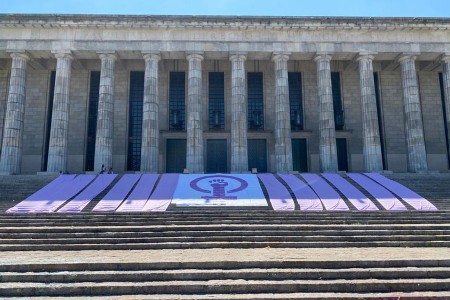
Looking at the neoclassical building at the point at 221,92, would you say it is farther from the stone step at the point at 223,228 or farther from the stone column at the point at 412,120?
the stone step at the point at 223,228

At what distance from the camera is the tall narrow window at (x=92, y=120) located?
29.9 meters

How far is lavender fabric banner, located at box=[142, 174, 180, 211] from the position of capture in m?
18.1

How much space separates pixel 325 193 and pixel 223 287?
12.4 meters

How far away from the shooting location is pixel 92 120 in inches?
1200

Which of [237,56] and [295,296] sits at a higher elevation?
[237,56]

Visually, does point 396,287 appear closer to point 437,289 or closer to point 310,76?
point 437,289

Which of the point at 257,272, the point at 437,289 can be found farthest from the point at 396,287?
the point at 257,272

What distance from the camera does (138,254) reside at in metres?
12.0

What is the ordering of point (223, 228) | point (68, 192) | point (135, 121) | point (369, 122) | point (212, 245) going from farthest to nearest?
point (135, 121), point (369, 122), point (68, 192), point (223, 228), point (212, 245)

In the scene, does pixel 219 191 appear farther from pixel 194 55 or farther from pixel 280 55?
pixel 280 55

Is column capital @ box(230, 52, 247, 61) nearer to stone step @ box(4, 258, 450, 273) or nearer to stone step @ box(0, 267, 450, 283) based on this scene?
stone step @ box(4, 258, 450, 273)

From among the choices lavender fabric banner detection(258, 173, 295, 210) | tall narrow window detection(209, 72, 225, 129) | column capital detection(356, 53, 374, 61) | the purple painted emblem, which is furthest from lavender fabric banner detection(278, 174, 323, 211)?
column capital detection(356, 53, 374, 61)

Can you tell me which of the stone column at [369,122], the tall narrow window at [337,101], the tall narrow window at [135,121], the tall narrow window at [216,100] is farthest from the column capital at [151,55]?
the stone column at [369,122]

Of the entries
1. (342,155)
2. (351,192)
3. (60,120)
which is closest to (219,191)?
(351,192)
